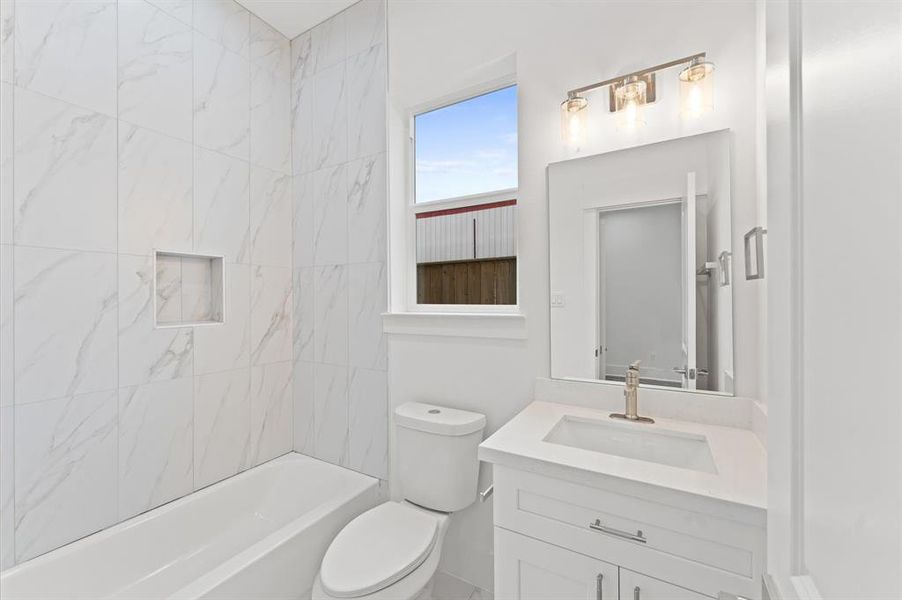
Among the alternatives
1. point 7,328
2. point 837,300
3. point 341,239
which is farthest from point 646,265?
point 7,328

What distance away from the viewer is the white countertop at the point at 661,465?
0.94 metres

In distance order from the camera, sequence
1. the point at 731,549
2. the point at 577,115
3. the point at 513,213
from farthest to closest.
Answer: the point at 513,213 < the point at 577,115 < the point at 731,549

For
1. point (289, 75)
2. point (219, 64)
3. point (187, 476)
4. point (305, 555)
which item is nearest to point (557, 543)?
point (305, 555)

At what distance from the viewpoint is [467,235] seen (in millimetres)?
1983

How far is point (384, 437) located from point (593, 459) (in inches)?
49.0

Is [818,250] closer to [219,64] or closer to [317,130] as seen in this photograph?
[317,130]

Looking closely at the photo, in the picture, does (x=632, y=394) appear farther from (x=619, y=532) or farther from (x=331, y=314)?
(x=331, y=314)

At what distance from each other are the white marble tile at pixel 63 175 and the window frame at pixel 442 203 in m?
1.29

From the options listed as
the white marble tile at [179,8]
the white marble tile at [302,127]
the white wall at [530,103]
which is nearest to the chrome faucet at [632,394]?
the white wall at [530,103]

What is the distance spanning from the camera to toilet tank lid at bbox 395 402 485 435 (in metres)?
1.64

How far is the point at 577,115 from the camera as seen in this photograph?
1546mm

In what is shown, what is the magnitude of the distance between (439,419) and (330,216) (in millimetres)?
1293

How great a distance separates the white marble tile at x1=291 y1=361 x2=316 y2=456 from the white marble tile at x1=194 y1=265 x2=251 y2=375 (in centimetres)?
31

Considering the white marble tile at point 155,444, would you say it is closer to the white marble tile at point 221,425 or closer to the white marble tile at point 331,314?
the white marble tile at point 221,425
